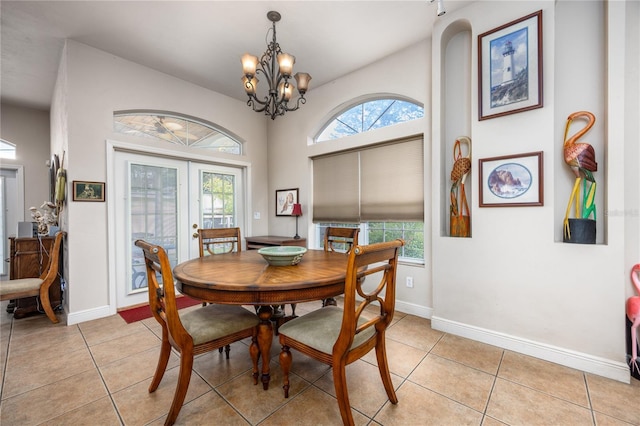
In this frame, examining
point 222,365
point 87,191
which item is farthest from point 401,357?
point 87,191

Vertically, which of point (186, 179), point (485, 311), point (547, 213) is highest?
point (186, 179)

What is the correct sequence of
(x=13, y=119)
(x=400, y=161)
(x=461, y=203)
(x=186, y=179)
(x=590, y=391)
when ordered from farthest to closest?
(x=13, y=119) < (x=186, y=179) < (x=400, y=161) < (x=461, y=203) < (x=590, y=391)

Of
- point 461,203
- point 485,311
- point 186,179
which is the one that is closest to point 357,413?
Result: point 485,311

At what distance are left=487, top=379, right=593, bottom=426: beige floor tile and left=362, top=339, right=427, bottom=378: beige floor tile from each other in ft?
1.68

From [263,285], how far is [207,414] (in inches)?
33.6

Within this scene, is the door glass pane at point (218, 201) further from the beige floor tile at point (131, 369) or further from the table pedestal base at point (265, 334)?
the table pedestal base at point (265, 334)

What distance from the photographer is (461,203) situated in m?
2.52

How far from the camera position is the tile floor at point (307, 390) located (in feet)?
4.78

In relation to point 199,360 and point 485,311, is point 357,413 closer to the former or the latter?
point 199,360

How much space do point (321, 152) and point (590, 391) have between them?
340 centimetres

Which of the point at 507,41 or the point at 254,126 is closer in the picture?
the point at 507,41

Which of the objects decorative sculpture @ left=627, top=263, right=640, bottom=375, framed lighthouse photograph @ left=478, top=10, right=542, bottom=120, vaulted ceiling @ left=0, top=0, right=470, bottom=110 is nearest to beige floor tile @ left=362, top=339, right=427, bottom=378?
decorative sculpture @ left=627, top=263, right=640, bottom=375

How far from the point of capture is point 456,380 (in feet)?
5.83

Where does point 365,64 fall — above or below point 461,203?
above
